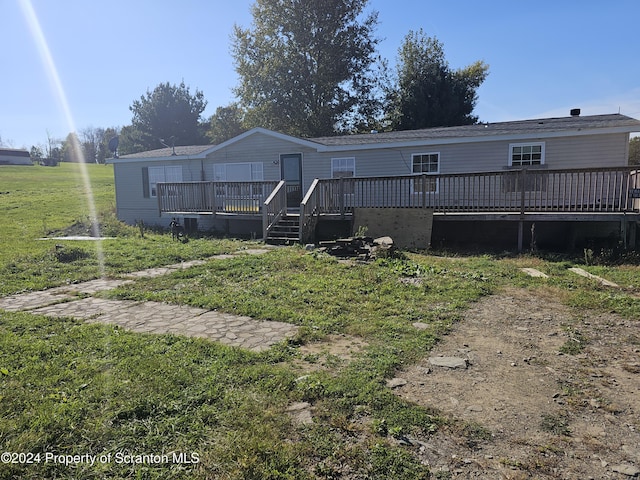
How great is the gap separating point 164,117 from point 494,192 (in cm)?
3889

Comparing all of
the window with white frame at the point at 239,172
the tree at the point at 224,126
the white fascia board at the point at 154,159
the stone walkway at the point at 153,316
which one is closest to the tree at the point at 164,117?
the tree at the point at 224,126

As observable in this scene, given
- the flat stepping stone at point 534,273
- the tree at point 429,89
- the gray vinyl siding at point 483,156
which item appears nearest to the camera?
the flat stepping stone at point 534,273

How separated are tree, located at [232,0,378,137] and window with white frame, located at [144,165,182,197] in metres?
14.1

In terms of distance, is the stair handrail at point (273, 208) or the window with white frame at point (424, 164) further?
the window with white frame at point (424, 164)

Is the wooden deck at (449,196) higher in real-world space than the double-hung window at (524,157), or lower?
lower

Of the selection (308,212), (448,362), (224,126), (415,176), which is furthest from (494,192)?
(224,126)

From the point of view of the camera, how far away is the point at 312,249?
33.5 feet

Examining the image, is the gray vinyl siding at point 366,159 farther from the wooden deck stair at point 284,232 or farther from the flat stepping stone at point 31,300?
the flat stepping stone at point 31,300

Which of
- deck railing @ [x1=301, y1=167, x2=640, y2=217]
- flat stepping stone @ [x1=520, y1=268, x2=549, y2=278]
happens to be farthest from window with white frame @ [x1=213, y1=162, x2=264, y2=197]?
flat stepping stone @ [x1=520, y1=268, x2=549, y2=278]

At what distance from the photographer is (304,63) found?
29219 mm

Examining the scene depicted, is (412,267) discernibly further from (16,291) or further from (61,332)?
(16,291)

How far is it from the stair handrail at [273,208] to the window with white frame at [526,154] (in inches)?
270

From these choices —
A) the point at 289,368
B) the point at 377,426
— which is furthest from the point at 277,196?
the point at 377,426

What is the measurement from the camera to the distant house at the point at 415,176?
10.3 m
